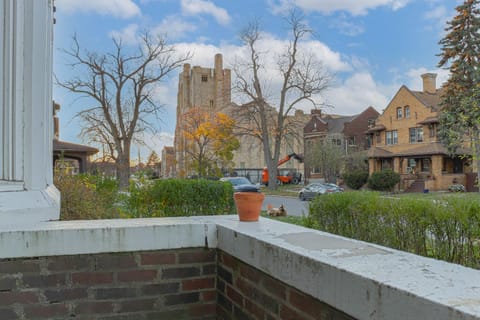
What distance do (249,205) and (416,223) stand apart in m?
2.99

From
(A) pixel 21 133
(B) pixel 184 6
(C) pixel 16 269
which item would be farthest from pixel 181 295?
(B) pixel 184 6

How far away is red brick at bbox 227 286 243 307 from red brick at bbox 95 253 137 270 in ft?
1.67

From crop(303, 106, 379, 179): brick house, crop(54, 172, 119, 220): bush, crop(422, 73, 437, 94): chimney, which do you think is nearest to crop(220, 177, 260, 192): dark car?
crop(54, 172, 119, 220): bush

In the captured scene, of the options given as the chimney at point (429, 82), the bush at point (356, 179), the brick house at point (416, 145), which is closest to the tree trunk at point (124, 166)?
the bush at point (356, 179)

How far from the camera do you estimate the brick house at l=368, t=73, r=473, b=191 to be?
28188 mm

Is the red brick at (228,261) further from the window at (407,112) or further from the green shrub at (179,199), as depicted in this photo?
the window at (407,112)

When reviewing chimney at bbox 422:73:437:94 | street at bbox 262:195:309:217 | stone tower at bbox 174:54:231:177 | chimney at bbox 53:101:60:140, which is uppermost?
stone tower at bbox 174:54:231:177

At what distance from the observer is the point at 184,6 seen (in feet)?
40.2

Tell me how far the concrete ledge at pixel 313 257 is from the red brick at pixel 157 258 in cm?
4

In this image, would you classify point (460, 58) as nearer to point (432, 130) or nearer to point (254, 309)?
point (432, 130)

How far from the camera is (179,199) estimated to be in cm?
735

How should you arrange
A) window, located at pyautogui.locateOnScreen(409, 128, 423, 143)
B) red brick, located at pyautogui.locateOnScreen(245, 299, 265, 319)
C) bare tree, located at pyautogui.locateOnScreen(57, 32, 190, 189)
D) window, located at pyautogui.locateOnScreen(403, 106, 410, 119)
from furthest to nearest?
window, located at pyautogui.locateOnScreen(403, 106, 410, 119)
window, located at pyautogui.locateOnScreen(409, 128, 423, 143)
bare tree, located at pyautogui.locateOnScreen(57, 32, 190, 189)
red brick, located at pyautogui.locateOnScreen(245, 299, 265, 319)

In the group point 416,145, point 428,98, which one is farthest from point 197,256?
point 428,98

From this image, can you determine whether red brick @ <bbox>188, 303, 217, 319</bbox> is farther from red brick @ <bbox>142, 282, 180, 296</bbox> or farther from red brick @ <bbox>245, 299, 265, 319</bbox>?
red brick @ <bbox>245, 299, 265, 319</bbox>
